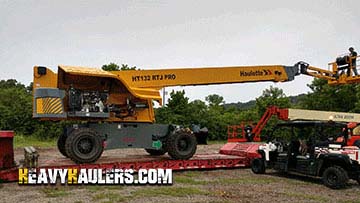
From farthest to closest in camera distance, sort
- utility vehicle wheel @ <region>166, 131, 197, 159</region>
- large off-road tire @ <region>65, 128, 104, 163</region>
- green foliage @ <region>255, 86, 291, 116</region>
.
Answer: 1. green foliage @ <region>255, 86, 291, 116</region>
2. utility vehicle wheel @ <region>166, 131, 197, 159</region>
3. large off-road tire @ <region>65, 128, 104, 163</region>

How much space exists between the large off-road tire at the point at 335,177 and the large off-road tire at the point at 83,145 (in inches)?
238

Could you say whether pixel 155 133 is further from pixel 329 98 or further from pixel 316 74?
pixel 329 98

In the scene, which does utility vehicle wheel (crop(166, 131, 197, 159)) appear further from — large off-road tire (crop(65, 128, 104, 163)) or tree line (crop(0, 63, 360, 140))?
tree line (crop(0, 63, 360, 140))

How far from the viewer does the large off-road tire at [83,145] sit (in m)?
11.2

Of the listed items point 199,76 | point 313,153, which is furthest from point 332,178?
point 199,76

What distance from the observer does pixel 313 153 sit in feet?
36.9

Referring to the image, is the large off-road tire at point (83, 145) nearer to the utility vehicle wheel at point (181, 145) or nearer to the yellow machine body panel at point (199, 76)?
the yellow machine body panel at point (199, 76)

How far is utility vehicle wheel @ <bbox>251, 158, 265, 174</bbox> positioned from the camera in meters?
12.9

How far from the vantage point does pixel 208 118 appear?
38406 mm

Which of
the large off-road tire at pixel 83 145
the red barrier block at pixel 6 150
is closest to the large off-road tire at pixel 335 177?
the large off-road tire at pixel 83 145

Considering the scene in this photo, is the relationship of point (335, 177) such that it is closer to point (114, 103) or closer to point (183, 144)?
point (183, 144)

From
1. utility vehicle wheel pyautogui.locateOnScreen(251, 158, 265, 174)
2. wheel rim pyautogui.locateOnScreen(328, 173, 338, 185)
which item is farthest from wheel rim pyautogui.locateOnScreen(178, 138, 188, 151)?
wheel rim pyautogui.locateOnScreen(328, 173, 338, 185)

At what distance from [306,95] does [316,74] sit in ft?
104

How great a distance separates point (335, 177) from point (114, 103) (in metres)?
6.55
